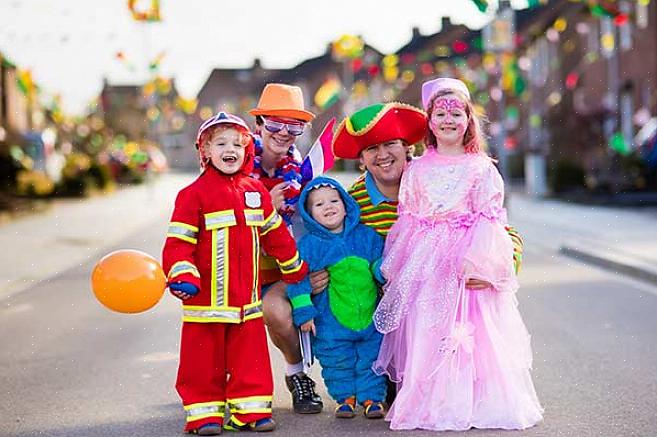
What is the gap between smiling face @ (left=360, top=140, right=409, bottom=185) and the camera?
6250 mm

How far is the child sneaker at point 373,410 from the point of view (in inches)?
236

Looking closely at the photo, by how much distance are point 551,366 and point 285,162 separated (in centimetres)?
247

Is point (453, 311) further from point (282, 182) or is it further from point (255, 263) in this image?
point (282, 182)

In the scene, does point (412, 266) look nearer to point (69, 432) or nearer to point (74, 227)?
point (69, 432)

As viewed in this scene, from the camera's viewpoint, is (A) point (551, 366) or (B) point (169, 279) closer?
(B) point (169, 279)

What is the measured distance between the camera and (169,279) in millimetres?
5570

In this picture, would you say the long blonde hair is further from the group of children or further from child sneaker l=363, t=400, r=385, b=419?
child sneaker l=363, t=400, r=385, b=419

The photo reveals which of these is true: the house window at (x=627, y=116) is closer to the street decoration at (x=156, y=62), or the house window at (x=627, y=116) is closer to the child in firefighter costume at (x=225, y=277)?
the street decoration at (x=156, y=62)

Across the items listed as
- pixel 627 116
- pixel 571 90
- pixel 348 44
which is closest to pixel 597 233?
pixel 627 116

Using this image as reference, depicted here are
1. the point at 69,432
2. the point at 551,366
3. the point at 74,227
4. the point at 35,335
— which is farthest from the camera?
the point at 74,227

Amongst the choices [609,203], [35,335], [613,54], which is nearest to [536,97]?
[613,54]

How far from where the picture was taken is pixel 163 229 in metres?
23.9

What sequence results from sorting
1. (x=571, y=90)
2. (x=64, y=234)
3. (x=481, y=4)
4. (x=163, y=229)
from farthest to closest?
1. (x=571, y=90)
2. (x=163, y=229)
3. (x=64, y=234)
4. (x=481, y=4)

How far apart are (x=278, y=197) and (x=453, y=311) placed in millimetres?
1168
